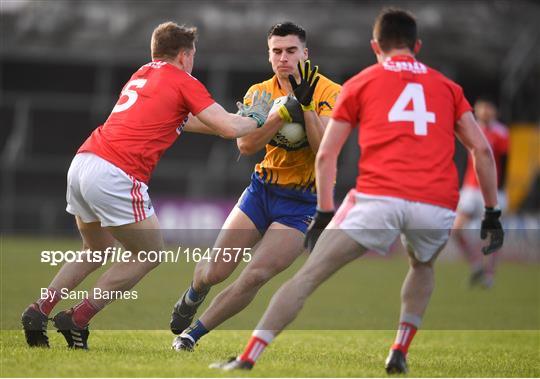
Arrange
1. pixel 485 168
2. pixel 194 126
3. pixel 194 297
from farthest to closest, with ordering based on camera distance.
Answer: pixel 194 126 < pixel 194 297 < pixel 485 168

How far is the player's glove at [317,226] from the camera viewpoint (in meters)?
6.41

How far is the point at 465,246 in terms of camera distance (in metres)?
15.8

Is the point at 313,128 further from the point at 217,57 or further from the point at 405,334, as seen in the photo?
the point at 217,57

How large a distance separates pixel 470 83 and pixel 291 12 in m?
4.97

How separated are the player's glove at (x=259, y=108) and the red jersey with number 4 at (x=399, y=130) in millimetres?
1144

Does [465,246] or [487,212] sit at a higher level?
[487,212]

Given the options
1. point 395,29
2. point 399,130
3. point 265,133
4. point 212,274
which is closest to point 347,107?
point 399,130

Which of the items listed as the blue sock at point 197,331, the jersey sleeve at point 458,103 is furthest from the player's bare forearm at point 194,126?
the jersey sleeve at point 458,103

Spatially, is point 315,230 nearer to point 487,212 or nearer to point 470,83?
point 487,212

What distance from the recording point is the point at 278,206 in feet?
25.6

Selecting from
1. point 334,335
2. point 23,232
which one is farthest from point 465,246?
point 23,232

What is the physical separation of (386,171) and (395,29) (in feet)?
2.88

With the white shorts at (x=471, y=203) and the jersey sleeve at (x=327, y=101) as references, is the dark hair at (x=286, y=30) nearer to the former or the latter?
the jersey sleeve at (x=327, y=101)

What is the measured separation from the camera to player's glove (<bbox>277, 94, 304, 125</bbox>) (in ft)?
23.8
